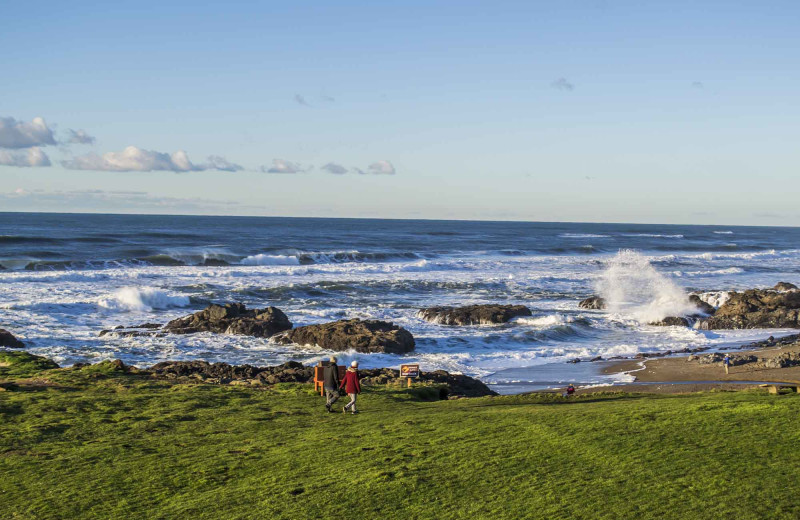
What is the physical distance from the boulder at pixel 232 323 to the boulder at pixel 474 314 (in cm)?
788

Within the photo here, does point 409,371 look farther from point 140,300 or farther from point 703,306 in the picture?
point 703,306

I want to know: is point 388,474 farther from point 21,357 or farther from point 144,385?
point 21,357

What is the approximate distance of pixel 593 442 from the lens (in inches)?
417

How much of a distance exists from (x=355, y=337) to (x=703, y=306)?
2175 centimetres

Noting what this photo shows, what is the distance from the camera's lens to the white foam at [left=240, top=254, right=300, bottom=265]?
73812 millimetres

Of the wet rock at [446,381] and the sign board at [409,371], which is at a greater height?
the sign board at [409,371]

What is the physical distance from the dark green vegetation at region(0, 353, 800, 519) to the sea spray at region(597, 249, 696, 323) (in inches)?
961

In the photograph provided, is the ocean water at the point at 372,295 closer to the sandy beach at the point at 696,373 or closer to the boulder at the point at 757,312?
the sandy beach at the point at 696,373

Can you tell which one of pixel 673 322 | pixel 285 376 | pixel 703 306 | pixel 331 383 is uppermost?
pixel 331 383

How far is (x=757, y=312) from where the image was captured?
36.9 metres

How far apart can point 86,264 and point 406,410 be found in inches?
2194

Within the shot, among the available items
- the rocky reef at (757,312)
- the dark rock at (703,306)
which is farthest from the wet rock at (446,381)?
the dark rock at (703,306)

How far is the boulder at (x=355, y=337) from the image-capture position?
89.7 feet

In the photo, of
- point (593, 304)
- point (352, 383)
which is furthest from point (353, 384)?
point (593, 304)
